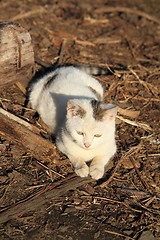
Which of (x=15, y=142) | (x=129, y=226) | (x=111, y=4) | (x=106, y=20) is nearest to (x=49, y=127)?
(x=15, y=142)

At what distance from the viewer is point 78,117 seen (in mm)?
3738

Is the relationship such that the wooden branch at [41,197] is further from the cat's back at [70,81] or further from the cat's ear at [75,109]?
the cat's back at [70,81]

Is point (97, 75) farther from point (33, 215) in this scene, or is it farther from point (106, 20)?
point (33, 215)

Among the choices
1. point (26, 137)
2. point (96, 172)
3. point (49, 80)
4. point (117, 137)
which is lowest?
point (117, 137)

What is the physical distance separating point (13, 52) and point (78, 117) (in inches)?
65.5

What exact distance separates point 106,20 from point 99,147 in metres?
5.69

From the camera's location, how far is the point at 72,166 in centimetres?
427

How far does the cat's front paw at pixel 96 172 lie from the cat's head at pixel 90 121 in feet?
1.29

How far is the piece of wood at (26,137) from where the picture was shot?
4.15 m

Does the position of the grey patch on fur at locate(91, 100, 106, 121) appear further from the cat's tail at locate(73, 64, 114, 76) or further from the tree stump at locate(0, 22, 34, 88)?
the cat's tail at locate(73, 64, 114, 76)

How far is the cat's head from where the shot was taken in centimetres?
365

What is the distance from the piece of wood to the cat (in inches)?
8.4

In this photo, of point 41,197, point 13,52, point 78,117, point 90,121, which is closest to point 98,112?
point 90,121

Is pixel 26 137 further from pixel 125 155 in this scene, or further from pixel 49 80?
pixel 125 155
